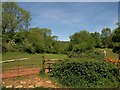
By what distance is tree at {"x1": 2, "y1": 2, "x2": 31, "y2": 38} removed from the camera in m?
36.1

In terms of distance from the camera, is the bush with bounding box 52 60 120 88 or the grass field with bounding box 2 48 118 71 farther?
the grass field with bounding box 2 48 118 71

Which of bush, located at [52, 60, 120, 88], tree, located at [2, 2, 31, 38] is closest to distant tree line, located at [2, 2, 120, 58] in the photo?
tree, located at [2, 2, 31, 38]

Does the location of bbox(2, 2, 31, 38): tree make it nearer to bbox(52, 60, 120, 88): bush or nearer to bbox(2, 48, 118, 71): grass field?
bbox(2, 48, 118, 71): grass field

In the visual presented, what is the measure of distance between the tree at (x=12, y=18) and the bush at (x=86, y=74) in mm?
25583

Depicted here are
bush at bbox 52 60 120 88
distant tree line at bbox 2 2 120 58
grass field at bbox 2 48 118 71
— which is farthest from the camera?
distant tree line at bbox 2 2 120 58

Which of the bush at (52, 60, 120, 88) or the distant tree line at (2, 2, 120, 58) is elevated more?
the distant tree line at (2, 2, 120, 58)

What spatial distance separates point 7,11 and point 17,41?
519cm

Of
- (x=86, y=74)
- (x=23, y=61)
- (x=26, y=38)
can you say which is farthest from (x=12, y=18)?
(x=86, y=74)

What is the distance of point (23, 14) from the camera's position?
39.4m

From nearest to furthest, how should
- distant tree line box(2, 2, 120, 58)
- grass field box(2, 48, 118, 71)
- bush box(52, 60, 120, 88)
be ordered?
bush box(52, 60, 120, 88) < grass field box(2, 48, 118, 71) < distant tree line box(2, 2, 120, 58)

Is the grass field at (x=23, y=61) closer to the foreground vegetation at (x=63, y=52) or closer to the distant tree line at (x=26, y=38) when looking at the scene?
the foreground vegetation at (x=63, y=52)

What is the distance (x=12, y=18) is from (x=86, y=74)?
27992 millimetres

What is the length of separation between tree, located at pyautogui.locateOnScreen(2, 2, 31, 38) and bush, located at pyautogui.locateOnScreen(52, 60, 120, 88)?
25.6 meters

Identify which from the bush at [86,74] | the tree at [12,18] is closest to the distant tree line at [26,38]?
the tree at [12,18]
